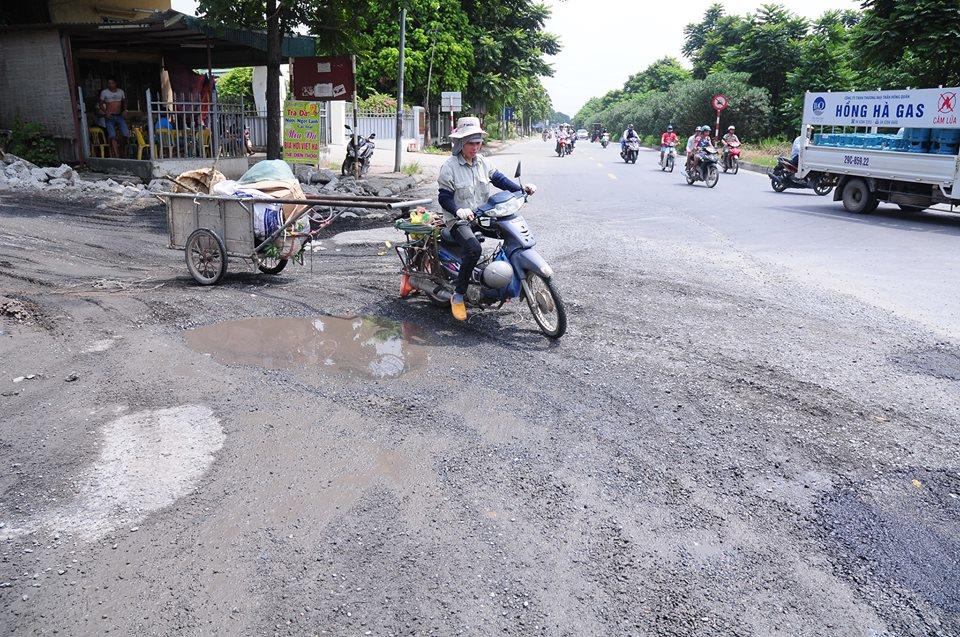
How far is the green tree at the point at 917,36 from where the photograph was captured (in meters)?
18.9

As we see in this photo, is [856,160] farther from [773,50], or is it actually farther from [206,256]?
[773,50]

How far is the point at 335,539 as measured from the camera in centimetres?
331

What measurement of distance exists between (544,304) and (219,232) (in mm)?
3457

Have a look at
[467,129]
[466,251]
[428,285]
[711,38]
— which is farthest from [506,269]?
[711,38]

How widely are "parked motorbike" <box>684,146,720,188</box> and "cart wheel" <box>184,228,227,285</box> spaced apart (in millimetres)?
15617

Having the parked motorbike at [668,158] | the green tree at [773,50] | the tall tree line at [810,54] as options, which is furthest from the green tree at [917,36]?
the green tree at [773,50]

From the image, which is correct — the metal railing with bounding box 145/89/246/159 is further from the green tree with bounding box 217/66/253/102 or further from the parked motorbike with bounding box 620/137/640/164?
the parked motorbike with bounding box 620/137/640/164

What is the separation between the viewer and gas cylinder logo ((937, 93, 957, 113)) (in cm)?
1375

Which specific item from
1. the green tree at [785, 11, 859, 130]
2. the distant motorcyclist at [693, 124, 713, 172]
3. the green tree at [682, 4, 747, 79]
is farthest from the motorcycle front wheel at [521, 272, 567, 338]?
the green tree at [682, 4, 747, 79]

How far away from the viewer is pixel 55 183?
1367 centimetres

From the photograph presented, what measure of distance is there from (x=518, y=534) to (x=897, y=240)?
10.7 metres

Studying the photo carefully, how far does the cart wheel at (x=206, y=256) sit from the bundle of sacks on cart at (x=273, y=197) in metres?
Result: 0.39

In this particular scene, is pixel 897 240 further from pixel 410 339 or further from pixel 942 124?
pixel 410 339

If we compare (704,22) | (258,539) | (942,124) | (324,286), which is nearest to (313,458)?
(258,539)
